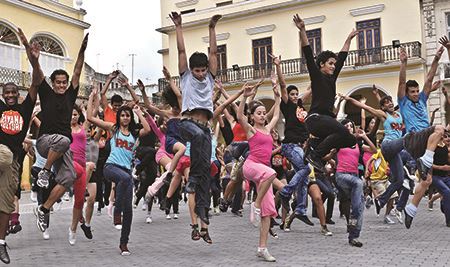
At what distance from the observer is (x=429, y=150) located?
300 inches

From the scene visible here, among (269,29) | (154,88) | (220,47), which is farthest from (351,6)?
(154,88)

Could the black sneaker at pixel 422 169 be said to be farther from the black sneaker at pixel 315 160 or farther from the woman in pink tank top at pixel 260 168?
the woman in pink tank top at pixel 260 168

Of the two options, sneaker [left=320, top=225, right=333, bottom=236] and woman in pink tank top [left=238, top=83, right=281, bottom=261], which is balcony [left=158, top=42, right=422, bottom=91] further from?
woman in pink tank top [left=238, top=83, right=281, bottom=261]

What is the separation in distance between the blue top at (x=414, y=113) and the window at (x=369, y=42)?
22.0m

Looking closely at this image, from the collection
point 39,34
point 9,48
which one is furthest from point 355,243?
point 39,34

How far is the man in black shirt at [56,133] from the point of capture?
280 inches

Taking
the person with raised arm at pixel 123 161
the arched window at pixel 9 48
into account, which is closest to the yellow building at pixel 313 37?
the arched window at pixel 9 48

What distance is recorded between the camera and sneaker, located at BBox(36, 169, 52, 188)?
6840 mm

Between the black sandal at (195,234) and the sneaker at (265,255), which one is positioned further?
the black sandal at (195,234)

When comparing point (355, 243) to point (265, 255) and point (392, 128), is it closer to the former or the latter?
point (265, 255)

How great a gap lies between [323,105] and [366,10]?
2526 cm

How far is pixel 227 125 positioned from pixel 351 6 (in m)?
22.2

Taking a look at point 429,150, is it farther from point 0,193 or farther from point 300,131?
point 0,193

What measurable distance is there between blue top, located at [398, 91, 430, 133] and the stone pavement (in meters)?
1.62
